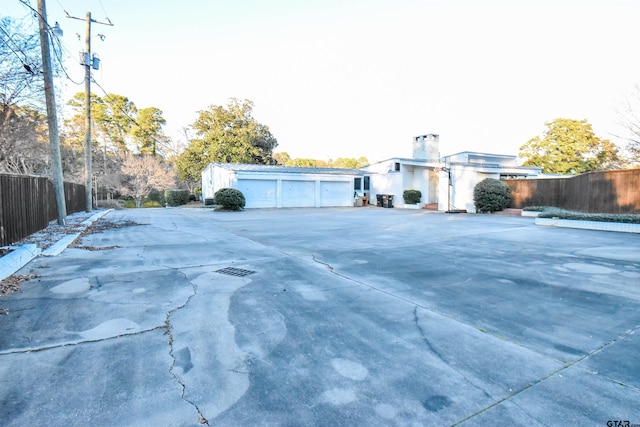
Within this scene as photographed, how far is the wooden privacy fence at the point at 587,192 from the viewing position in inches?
495

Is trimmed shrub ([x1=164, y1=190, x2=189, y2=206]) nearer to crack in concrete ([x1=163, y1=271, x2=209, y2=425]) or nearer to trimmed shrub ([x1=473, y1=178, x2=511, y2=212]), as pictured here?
trimmed shrub ([x1=473, y1=178, x2=511, y2=212])

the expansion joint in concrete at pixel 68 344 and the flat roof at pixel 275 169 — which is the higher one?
the flat roof at pixel 275 169

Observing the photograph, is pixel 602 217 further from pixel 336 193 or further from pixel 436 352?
pixel 336 193

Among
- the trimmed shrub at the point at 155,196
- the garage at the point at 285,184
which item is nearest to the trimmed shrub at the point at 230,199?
the garage at the point at 285,184

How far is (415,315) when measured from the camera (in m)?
3.28

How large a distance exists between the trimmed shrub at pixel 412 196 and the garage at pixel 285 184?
5.12 meters

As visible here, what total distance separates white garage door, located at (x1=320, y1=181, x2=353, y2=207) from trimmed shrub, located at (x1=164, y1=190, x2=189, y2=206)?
14.9 m

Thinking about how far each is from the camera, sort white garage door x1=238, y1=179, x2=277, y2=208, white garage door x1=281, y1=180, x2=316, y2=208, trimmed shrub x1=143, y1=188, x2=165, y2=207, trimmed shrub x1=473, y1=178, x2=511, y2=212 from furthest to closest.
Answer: trimmed shrub x1=143, y1=188, x2=165, y2=207 → white garage door x1=281, y1=180, x2=316, y2=208 → white garage door x1=238, y1=179, x2=277, y2=208 → trimmed shrub x1=473, y1=178, x2=511, y2=212

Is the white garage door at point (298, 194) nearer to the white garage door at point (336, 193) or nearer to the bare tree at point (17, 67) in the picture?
the white garage door at point (336, 193)

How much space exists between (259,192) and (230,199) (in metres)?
3.27

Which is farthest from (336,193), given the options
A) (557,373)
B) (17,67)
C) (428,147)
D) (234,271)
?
(557,373)

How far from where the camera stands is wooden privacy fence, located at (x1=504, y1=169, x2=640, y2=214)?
12.6 metres

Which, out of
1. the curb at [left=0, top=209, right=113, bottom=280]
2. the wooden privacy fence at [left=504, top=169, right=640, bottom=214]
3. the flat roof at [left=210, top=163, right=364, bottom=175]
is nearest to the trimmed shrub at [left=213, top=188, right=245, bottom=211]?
the flat roof at [left=210, top=163, right=364, bottom=175]

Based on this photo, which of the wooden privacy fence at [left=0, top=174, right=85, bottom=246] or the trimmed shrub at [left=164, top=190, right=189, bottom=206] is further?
the trimmed shrub at [left=164, top=190, right=189, bottom=206]
